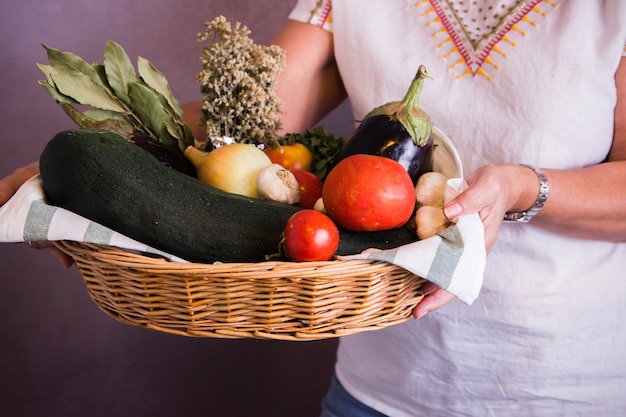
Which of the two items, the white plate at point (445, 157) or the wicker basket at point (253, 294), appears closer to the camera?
the wicker basket at point (253, 294)

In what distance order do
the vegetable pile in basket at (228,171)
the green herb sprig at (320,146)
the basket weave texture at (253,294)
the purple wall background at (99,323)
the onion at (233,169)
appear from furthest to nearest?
1. the purple wall background at (99,323)
2. the green herb sprig at (320,146)
3. the onion at (233,169)
4. the vegetable pile in basket at (228,171)
5. the basket weave texture at (253,294)

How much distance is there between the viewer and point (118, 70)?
882 millimetres

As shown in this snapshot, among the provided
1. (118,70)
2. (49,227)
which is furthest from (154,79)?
(49,227)

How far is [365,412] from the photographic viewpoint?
40.1 inches

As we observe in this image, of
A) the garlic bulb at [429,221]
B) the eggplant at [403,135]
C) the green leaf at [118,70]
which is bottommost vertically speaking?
the green leaf at [118,70]

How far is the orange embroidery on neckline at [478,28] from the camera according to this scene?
0.89 m

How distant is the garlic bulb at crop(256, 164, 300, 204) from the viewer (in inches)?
30.9

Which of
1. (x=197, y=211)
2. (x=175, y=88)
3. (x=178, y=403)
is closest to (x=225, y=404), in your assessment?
(x=178, y=403)

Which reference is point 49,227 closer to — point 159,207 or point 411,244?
point 159,207

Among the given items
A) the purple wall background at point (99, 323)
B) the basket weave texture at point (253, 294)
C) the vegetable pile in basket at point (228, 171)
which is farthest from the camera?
the purple wall background at point (99, 323)

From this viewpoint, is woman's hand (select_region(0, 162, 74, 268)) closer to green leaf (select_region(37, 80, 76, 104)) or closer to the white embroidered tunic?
green leaf (select_region(37, 80, 76, 104))

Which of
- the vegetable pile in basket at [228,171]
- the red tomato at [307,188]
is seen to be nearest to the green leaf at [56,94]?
the vegetable pile in basket at [228,171]

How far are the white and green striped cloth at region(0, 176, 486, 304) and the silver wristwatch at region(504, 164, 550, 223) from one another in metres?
0.16

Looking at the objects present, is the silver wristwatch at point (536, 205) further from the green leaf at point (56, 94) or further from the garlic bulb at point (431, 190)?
the green leaf at point (56, 94)
